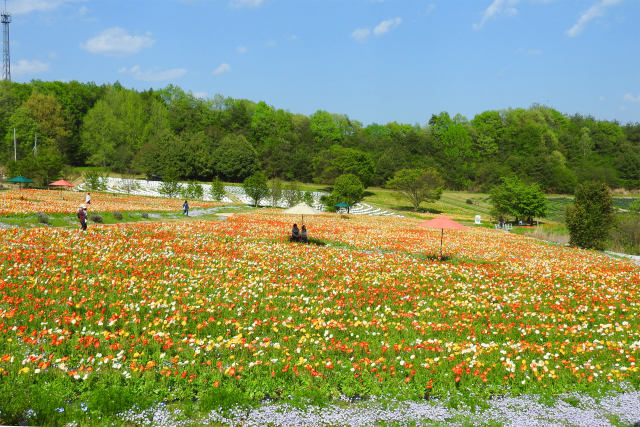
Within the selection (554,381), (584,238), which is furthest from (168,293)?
(584,238)

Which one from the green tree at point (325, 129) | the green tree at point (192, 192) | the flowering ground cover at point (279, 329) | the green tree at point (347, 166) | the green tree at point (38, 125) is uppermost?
the green tree at point (325, 129)

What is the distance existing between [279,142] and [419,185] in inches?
2726

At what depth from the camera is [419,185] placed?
282ft

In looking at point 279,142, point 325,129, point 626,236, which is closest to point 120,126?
point 279,142

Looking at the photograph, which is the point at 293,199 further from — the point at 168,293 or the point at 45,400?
the point at 45,400

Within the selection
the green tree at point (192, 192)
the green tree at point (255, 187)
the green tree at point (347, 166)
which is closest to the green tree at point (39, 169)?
the green tree at point (192, 192)

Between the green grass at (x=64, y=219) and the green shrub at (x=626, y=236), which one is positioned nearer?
the green grass at (x=64, y=219)

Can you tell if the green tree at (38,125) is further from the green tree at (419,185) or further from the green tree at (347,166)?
the green tree at (419,185)

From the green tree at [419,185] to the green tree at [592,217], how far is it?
4802cm

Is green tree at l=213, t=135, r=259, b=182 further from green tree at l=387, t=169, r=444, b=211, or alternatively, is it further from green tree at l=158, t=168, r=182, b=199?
green tree at l=387, t=169, r=444, b=211

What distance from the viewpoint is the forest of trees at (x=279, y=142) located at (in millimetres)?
112375

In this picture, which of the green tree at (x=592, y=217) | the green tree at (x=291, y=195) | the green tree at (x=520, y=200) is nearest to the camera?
the green tree at (x=592, y=217)

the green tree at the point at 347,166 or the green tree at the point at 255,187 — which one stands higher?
the green tree at the point at 347,166

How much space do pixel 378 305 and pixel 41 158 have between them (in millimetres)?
83142
